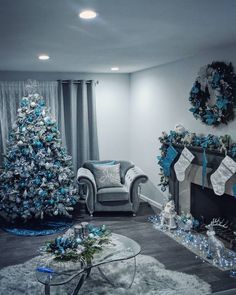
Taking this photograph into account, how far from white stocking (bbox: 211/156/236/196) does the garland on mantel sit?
0.33ft

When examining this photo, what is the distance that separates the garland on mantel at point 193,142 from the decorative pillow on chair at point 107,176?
76cm

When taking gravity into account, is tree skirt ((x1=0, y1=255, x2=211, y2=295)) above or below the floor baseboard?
below

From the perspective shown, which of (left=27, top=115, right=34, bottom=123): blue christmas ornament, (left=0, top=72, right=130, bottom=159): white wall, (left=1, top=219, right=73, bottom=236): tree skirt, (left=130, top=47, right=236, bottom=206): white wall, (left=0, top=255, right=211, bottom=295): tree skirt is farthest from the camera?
(left=0, top=72, right=130, bottom=159): white wall

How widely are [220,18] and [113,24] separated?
2.87 ft

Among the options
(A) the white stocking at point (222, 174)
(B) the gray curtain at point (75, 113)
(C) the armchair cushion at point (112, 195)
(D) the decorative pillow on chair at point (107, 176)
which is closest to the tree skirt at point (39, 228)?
(C) the armchair cushion at point (112, 195)

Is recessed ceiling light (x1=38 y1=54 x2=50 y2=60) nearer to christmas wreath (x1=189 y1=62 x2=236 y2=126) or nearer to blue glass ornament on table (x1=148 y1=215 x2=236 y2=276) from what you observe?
christmas wreath (x1=189 y1=62 x2=236 y2=126)

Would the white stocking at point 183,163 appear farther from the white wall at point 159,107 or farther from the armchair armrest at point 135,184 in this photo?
the armchair armrest at point 135,184

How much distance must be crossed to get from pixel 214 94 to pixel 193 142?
718 millimetres

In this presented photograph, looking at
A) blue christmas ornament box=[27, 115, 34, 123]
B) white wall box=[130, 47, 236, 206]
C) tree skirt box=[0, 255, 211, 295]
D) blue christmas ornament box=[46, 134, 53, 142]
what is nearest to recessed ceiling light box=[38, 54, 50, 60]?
blue christmas ornament box=[27, 115, 34, 123]

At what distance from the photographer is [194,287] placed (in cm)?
323

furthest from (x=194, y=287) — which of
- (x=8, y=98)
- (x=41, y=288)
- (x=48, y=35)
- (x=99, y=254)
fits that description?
(x=8, y=98)

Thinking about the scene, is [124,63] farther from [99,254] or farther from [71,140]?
[99,254]

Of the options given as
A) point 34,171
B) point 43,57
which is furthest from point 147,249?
point 43,57

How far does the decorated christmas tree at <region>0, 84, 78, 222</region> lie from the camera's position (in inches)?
195
